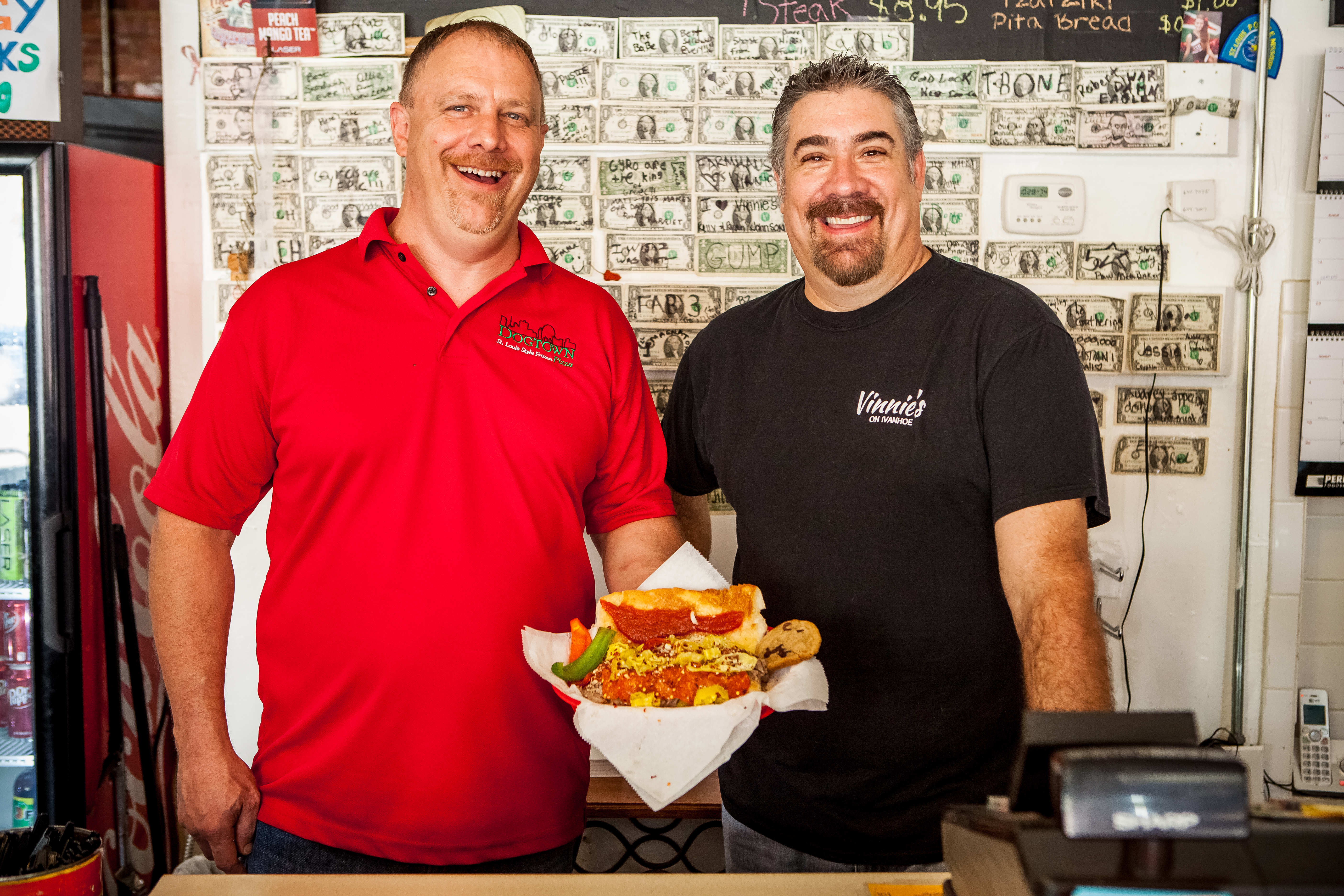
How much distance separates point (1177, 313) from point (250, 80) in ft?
9.90

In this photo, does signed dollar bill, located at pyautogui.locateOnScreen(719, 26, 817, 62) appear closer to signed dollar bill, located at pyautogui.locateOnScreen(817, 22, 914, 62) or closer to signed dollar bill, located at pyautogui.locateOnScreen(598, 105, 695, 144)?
signed dollar bill, located at pyautogui.locateOnScreen(817, 22, 914, 62)

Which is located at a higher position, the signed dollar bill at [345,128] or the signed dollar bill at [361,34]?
the signed dollar bill at [361,34]

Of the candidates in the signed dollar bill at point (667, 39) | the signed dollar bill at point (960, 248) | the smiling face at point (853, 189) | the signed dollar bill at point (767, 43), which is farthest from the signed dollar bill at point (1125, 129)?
the smiling face at point (853, 189)

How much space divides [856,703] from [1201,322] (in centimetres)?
197

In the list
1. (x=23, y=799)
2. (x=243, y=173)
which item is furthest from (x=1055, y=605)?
(x=23, y=799)

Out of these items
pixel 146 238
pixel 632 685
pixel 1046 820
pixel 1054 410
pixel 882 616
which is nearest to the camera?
pixel 1046 820

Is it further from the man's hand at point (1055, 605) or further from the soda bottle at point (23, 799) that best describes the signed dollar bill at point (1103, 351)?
the soda bottle at point (23, 799)

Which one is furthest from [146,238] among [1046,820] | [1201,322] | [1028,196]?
[1201,322]

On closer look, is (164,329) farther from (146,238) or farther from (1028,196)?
(1028,196)

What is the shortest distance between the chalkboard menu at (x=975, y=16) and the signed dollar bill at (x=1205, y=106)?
15 cm

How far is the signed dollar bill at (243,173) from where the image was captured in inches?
110

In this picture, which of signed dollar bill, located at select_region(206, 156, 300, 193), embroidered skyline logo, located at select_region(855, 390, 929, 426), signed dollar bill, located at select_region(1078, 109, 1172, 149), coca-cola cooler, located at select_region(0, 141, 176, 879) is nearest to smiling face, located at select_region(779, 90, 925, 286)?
embroidered skyline logo, located at select_region(855, 390, 929, 426)

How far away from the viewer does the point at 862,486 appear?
1639mm

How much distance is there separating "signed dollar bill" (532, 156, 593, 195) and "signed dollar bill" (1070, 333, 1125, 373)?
1635mm
